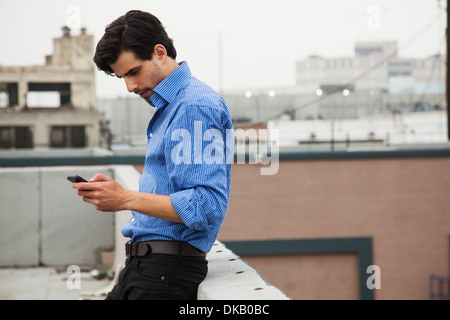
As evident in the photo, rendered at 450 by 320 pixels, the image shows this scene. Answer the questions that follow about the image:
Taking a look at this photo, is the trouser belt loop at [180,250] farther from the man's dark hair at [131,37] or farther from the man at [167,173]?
the man's dark hair at [131,37]

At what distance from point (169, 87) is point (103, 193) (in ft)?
1.72

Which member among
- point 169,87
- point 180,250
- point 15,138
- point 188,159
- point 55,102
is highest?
point 55,102

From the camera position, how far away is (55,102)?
148 ft

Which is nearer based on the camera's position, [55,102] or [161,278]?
→ [161,278]

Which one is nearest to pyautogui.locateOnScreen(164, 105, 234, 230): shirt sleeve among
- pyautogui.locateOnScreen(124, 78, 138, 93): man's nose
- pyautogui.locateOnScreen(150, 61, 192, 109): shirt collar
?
pyautogui.locateOnScreen(150, 61, 192, 109): shirt collar

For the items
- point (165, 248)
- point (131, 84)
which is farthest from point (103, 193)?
point (131, 84)

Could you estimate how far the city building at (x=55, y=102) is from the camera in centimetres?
4241

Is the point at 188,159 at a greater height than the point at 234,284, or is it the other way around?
the point at 188,159

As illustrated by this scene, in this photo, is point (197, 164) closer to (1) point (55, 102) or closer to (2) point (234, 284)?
(2) point (234, 284)

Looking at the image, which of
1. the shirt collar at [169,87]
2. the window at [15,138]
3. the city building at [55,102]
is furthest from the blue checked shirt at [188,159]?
the window at [15,138]

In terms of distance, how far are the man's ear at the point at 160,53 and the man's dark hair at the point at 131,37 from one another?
0.05 ft

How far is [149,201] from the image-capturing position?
6.60ft
